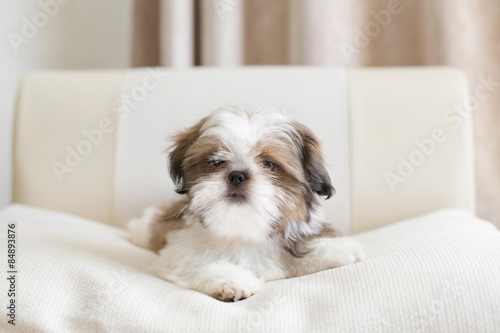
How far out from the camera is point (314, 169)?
1.68 meters

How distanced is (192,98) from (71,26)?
1.33m

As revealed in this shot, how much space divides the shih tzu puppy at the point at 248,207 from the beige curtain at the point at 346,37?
140 cm

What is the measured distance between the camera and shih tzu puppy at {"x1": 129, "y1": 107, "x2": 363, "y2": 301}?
1.55 metres

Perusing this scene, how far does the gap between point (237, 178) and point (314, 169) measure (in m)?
0.26

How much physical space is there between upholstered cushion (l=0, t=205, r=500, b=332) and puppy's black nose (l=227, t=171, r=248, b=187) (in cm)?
28

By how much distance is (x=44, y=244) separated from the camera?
1.84 meters

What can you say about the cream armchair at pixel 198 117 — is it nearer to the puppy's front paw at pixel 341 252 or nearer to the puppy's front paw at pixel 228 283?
the puppy's front paw at pixel 341 252

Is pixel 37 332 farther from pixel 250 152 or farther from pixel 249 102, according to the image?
pixel 249 102

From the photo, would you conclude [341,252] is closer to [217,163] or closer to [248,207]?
[248,207]

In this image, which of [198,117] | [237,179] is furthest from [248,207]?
[198,117]

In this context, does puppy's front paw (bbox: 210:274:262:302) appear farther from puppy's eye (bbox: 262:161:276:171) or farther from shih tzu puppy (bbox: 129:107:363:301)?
puppy's eye (bbox: 262:161:276:171)

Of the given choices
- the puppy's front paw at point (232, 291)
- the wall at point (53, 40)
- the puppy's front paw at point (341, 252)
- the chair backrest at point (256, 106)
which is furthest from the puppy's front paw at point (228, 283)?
the wall at point (53, 40)

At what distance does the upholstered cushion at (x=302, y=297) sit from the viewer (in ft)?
4.46

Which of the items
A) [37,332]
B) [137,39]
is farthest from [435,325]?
[137,39]
